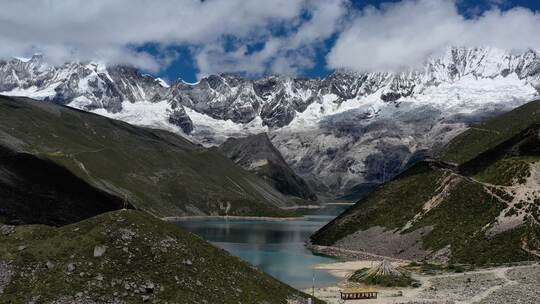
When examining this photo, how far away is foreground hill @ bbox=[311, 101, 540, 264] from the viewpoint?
406ft

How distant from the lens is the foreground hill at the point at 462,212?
123625 millimetres

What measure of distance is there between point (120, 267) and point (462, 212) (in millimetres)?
99556

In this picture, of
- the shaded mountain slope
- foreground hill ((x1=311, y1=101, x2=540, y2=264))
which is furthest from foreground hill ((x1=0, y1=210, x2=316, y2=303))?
the shaded mountain slope

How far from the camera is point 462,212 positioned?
471 ft

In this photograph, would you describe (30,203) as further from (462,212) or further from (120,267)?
(120,267)

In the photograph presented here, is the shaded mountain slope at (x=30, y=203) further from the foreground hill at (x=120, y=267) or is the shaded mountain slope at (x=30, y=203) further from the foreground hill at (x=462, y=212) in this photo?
the foreground hill at (x=120, y=267)

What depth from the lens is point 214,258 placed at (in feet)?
229

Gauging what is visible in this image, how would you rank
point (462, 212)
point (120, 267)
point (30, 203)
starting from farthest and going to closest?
point (30, 203), point (462, 212), point (120, 267)

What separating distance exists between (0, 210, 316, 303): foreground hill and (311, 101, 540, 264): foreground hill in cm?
6681

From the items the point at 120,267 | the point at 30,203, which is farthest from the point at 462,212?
the point at 30,203

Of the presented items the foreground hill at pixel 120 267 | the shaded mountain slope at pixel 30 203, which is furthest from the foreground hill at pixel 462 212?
the shaded mountain slope at pixel 30 203

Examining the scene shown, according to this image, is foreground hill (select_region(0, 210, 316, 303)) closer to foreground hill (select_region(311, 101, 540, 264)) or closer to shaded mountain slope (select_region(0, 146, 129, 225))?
foreground hill (select_region(311, 101, 540, 264))

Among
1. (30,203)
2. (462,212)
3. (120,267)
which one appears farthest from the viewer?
(30,203)

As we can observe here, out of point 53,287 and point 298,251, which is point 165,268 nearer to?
point 53,287
